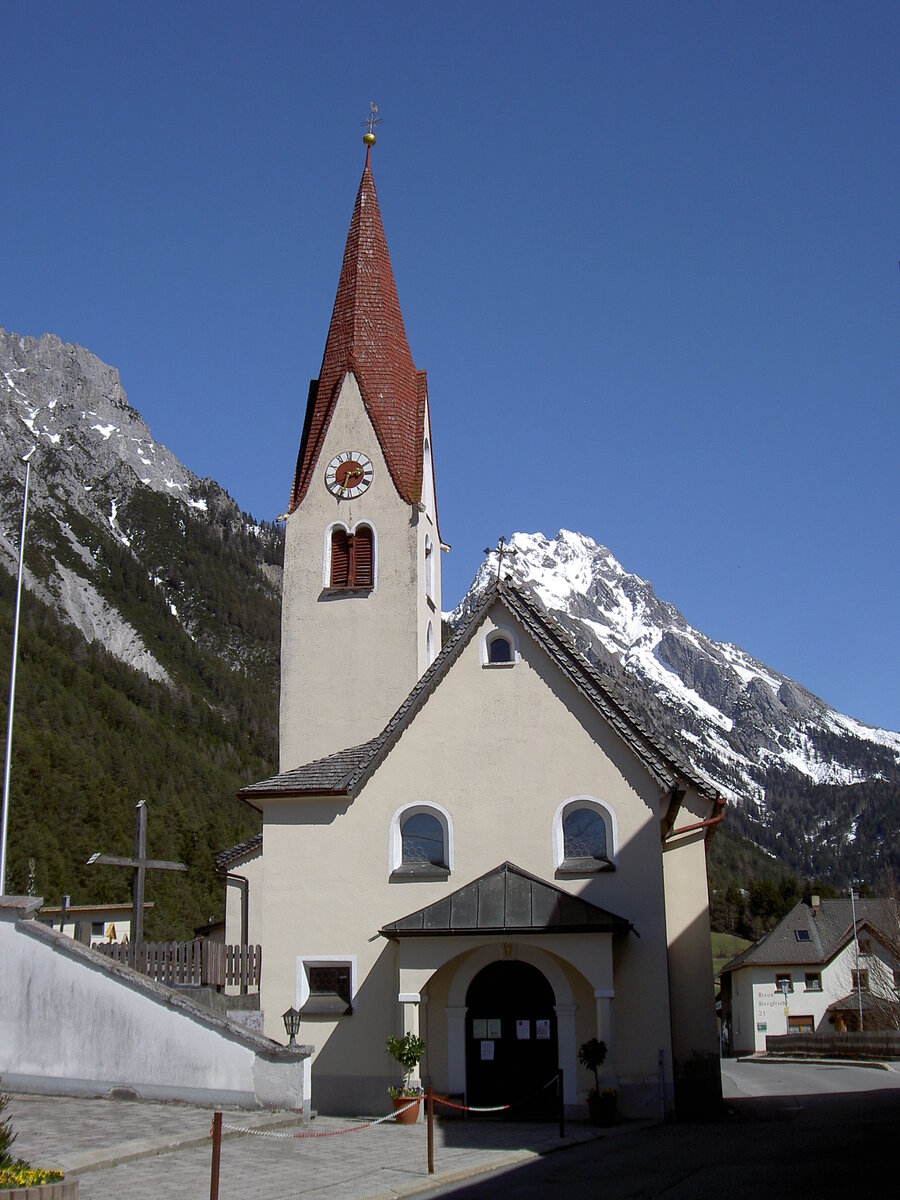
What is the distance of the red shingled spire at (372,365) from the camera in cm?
3425

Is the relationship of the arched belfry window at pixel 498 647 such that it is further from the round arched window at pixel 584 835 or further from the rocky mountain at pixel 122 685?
the rocky mountain at pixel 122 685

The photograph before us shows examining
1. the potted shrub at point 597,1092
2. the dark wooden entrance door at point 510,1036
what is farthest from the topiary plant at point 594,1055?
the dark wooden entrance door at point 510,1036

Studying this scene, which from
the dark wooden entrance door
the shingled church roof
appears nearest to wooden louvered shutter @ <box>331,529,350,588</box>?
the shingled church roof

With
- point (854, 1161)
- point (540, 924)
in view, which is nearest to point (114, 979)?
point (540, 924)

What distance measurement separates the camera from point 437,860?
79.3ft

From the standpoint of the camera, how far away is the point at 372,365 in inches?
1395

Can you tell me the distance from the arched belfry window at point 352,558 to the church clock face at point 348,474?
3.42ft

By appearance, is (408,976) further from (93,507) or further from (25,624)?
(93,507)

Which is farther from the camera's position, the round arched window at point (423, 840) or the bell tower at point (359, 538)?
the bell tower at point (359, 538)

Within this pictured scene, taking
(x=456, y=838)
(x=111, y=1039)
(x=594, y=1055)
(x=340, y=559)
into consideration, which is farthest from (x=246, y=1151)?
(x=340, y=559)

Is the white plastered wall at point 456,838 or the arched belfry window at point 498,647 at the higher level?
the arched belfry window at point 498,647

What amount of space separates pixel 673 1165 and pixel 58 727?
404ft

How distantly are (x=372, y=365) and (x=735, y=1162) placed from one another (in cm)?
2503

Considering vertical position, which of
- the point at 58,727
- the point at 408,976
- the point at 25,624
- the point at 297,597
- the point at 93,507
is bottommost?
the point at 408,976
